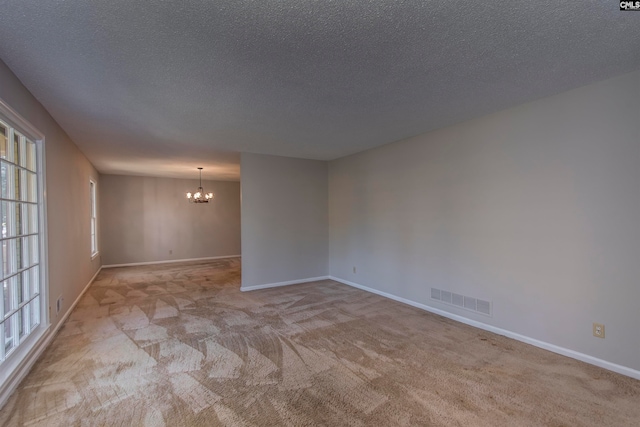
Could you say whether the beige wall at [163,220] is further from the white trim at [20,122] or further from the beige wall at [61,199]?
the white trim at [20,122]

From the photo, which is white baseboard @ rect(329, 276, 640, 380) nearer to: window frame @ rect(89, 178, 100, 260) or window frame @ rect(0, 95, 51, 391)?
window frame @ rect(0, 95, 51, 391)

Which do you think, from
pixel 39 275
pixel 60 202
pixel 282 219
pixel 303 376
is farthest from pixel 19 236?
pixel 282 219

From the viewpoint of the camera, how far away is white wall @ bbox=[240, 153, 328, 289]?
5.42 meters

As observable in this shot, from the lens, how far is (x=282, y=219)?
18.8 feet

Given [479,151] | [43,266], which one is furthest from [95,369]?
[479,151]

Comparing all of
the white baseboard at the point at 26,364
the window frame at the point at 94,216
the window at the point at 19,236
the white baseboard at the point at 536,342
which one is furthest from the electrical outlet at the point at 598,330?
the window frame at the point at 94,216

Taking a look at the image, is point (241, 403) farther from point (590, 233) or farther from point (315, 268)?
point (315, 268)

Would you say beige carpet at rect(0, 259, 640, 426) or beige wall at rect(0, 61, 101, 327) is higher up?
beige wall at rect(0, 61, 101, 327)

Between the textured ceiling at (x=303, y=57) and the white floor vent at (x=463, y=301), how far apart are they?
86.9 inches

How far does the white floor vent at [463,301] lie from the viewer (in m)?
3.50

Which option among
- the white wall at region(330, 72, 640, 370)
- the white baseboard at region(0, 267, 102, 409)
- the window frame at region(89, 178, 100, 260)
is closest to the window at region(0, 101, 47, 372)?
the white baseboard at region(0, 267, 102, 409)

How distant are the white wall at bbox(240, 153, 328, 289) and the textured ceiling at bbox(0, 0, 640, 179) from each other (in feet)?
6.13

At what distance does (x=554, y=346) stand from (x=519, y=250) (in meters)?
0.96

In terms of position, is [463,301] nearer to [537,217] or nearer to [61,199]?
[537,217]
